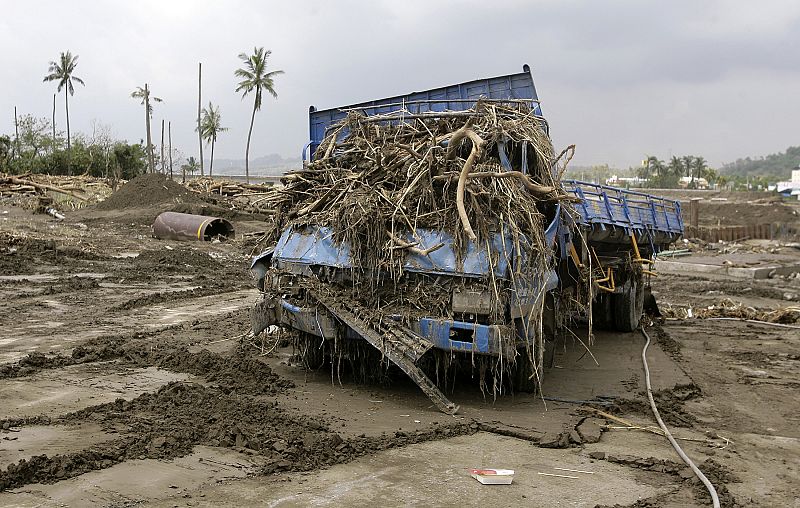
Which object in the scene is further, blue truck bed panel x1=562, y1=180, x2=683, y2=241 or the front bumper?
blue truck bed panel x1=562, y1=180, x2=683, y2=241

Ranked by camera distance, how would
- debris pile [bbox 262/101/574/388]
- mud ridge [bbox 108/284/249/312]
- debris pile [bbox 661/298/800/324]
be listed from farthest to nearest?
debris pile [bbox 661/298/800/324] → mud ridge [bbox 108/284/249/312] → debris pile [bbox 262/101/574/388]

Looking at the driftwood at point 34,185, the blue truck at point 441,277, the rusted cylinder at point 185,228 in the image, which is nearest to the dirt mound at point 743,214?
the rusted cylinder at point 185,228

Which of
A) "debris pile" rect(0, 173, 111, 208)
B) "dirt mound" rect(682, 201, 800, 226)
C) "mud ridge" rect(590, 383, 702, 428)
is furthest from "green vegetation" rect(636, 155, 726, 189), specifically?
"mud ridge" rect(590, 383, 702, 428)

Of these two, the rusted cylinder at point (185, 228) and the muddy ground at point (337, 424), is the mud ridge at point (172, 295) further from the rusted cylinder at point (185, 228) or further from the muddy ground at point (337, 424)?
the rusted cylinder at point (185, 228)

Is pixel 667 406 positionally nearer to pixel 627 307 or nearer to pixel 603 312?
pixel 627 307

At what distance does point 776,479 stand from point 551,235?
2.92 meters

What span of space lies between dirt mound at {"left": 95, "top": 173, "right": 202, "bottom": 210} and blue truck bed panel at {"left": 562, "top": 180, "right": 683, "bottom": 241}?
22.2 meters

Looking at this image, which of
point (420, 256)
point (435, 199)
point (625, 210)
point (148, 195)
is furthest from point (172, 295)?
point (148, 195)

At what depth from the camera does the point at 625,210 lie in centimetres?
1157

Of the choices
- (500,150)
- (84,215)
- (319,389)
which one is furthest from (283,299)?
(84,215)

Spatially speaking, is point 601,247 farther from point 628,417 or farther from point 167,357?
point 167,357

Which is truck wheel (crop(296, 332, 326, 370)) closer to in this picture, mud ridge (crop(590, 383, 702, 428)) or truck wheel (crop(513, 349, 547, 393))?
truck wheel (crop(513, 349, 547, 393))

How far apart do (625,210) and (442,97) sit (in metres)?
3.32

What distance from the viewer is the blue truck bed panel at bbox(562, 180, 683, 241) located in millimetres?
10141
